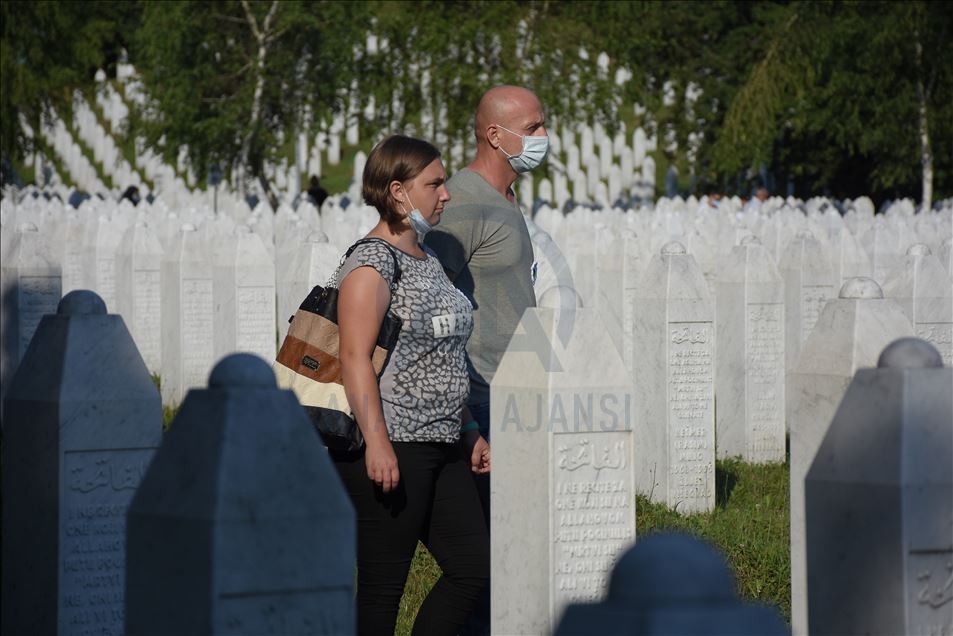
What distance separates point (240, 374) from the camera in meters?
3.58

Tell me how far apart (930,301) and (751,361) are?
65.9 inches

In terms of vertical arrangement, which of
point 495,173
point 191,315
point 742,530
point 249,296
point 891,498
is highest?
point 495,173

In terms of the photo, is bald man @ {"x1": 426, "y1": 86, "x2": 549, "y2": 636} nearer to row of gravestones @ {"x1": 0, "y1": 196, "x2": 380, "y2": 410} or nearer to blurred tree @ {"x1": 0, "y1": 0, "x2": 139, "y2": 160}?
row of gravestones @ {"x1": 0, "y1": 196, "x2": 380, "y2": 410}

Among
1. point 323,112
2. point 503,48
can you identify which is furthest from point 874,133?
point 323,112

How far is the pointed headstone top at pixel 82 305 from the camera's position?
5230mm

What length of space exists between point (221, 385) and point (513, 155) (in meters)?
2.80

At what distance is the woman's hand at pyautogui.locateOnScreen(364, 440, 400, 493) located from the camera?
512 centimetres

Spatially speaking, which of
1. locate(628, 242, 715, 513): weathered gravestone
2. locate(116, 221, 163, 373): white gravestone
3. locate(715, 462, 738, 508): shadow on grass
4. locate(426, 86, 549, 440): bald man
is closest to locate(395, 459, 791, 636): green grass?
locate(715, 462, 738, 508): shadow on grass

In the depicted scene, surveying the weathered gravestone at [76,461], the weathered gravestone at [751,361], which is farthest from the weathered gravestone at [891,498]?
the weathered gravestone at [751,361]

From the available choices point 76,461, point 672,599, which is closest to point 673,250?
point 76,461

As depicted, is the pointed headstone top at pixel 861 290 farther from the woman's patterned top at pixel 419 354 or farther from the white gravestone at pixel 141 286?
the white gravestone at pixel 141 286

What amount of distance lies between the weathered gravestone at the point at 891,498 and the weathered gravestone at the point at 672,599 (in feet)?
5.55

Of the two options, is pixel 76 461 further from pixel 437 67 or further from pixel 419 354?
pixel 437 67

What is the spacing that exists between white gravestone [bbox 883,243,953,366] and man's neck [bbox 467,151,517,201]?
4.14 m
